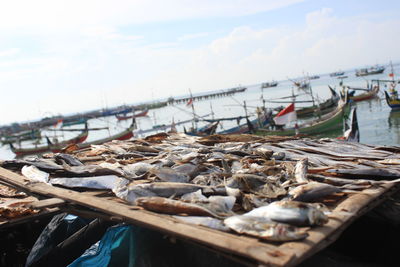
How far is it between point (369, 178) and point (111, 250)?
379cm

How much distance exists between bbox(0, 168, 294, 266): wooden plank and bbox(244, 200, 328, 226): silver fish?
37 cm

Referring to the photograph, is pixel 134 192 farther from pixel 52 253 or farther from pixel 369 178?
pixel 369 178

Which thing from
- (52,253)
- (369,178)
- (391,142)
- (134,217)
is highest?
(134,217)

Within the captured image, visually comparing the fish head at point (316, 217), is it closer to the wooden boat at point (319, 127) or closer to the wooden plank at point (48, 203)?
the wooden plank at point (48, 203)

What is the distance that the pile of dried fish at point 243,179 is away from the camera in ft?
9.39

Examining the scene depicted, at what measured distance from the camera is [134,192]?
384 cm

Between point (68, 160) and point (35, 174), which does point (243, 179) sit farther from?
point (68, 160)

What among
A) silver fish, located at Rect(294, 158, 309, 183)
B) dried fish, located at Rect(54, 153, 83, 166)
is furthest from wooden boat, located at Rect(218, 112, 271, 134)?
silver fish, located at Rect(294, 158, 309, 183)

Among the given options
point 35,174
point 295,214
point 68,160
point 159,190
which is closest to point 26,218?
point 35,174

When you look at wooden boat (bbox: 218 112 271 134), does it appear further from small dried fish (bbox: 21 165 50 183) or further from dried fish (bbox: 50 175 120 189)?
dried fish (bbox: 50 175 120 189)

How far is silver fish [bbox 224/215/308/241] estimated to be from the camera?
2541mm

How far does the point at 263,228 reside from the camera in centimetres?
266

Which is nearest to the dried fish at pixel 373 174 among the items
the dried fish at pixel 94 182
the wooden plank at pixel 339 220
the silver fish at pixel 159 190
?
the wooden plank at pixel 339 220

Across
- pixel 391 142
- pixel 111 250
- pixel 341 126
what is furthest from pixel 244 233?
pixel 341 126
